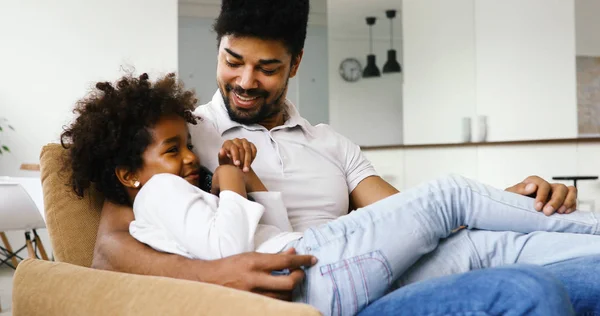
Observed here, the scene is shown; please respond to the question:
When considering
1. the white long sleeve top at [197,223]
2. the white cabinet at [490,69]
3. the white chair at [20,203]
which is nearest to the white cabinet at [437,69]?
the white cabinet at [490,69]

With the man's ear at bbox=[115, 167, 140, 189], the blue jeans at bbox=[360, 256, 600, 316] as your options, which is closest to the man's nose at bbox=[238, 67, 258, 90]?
the man's ear at bbox=[115, 167, 140, 189]

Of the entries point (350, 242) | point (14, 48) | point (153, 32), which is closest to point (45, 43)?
point (14, 48)

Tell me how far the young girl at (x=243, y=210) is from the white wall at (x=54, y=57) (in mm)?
4249

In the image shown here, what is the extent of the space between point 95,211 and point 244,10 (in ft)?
2.01

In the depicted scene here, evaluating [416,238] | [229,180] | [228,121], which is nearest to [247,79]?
[228,121]

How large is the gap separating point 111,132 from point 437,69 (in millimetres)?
5041

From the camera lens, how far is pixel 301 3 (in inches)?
77.0

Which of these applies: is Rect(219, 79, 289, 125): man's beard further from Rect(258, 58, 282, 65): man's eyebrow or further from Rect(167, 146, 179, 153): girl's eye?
Rect(167, 146, 179, 153): girl's eye

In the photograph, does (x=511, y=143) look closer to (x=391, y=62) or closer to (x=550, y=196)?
(x=391, y=62)

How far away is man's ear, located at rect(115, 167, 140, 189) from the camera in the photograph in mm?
1565

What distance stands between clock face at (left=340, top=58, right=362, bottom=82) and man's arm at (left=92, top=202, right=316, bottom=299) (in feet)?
16.5

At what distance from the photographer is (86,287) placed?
126 cm

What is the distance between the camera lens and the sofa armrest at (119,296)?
0.99 metres

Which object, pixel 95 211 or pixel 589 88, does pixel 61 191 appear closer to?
pixel 95 211
